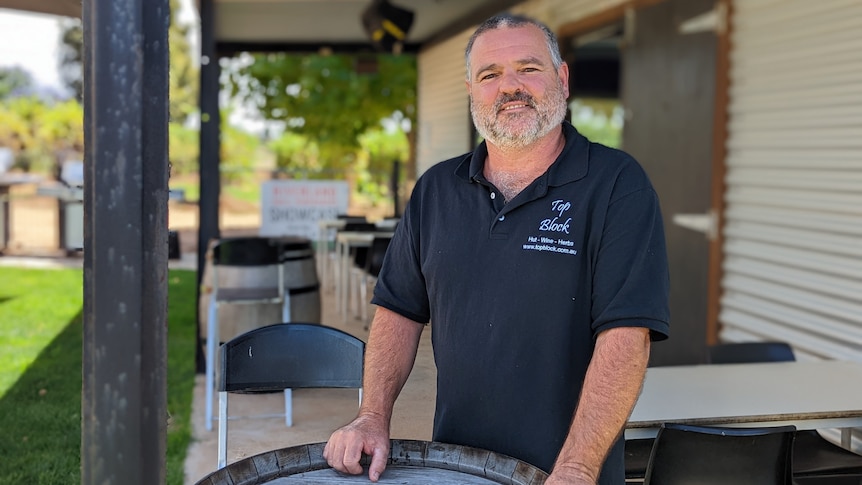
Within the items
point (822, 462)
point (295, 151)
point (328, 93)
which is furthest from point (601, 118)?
point (822, 462)

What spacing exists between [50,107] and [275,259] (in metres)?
20.4

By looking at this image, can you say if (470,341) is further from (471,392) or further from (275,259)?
(275,259)

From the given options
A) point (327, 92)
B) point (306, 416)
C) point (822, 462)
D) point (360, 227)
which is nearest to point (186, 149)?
point (327, 92)

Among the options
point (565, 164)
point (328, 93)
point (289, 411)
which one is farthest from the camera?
point (328, 93)

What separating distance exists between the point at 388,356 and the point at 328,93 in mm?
12959

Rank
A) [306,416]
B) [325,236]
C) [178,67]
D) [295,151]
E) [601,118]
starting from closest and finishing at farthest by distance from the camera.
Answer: [306,416]
[325,236]
[601,118]
[295,151]
[178,67]

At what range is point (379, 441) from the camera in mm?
1950

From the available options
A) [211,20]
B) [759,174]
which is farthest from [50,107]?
[759,174]

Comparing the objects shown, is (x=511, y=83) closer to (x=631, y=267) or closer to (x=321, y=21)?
(x=631, y=267)

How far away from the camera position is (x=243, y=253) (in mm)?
5289

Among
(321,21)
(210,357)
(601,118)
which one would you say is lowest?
(210,357)

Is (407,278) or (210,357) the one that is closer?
(407,278)

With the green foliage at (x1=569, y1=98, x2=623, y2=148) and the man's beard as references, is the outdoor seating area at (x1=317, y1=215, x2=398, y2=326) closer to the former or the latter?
the man's beard

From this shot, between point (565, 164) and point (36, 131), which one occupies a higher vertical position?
point (36, 131)
